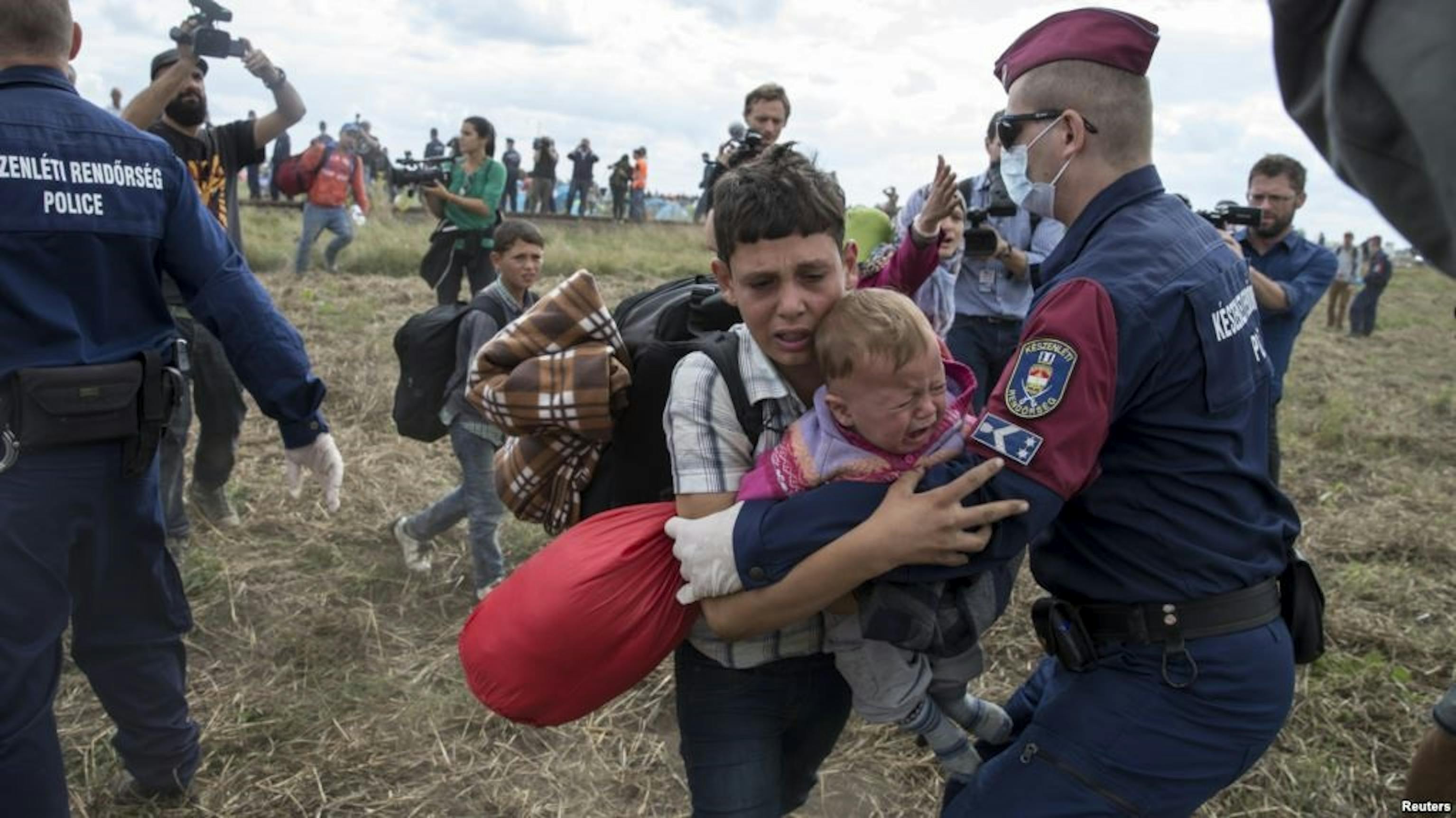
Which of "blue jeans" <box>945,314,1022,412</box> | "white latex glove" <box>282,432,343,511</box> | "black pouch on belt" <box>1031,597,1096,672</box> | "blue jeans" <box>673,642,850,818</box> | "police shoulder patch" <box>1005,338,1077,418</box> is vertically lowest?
"blue jeans" <box>673,642,850,818</box>

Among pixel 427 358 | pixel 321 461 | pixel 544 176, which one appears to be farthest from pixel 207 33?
pixel 544 176

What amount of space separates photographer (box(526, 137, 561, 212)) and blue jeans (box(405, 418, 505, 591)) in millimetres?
21261

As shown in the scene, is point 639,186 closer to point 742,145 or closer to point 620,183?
point 620,183

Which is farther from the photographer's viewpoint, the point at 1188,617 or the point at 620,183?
the point at 620,183

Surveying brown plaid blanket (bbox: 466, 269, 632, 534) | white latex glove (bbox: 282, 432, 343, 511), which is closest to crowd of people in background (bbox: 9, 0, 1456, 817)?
brown plaid blanket (bbox: 466, 269, 632, 534)

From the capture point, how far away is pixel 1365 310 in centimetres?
2084

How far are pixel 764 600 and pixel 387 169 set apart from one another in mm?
25546

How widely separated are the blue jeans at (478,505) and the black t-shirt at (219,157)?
146 centimetres

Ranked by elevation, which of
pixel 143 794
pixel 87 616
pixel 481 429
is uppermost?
pixel 481 429

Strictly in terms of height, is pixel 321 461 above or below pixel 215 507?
above

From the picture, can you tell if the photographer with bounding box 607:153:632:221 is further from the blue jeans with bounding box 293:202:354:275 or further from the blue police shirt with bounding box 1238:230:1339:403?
the blue police shirt with bounding box 1238:230:1339:403

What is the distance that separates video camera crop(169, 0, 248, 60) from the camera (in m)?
4.60

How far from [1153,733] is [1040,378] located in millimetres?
790

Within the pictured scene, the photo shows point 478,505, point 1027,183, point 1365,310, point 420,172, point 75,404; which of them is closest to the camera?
point 1027,183
